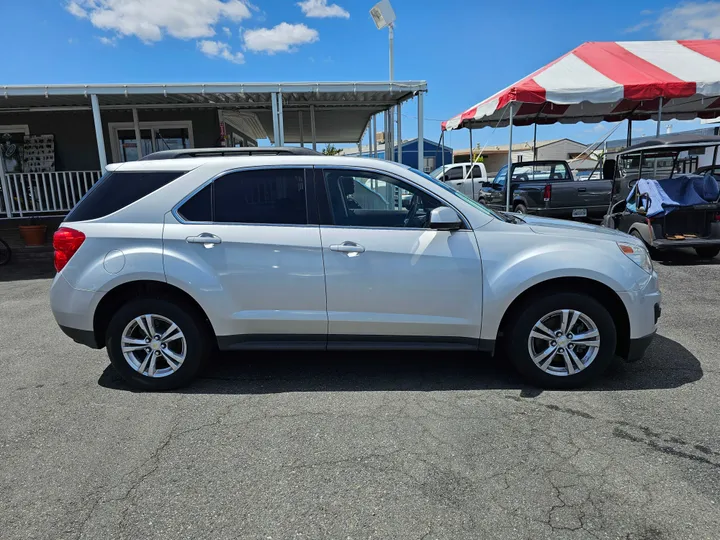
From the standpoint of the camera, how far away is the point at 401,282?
3.59m

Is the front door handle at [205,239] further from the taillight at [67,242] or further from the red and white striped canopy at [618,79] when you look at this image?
the red and white striped canopy at [618,79]

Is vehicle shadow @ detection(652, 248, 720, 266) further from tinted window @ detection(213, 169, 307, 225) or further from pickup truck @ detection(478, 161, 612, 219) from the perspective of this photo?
tinted window @ detection(213, 169, 307, 225)

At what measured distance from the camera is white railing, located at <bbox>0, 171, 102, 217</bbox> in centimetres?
1065

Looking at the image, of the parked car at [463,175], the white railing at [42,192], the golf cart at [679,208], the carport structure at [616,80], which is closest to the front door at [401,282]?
the golf cart at [679,208]

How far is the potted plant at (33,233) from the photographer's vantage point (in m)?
10.5

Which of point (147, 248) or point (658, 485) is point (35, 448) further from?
point (658, 485)

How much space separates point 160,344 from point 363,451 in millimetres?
1825

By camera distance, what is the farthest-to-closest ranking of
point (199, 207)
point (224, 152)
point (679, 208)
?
point (679, 208) < point (224, 152) < point (199, 207)

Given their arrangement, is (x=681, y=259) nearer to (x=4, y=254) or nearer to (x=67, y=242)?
(x=67, y=242)

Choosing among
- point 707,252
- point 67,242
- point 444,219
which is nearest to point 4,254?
point 67,242

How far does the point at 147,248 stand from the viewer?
11.9ft

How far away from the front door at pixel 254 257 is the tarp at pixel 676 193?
6691 mm

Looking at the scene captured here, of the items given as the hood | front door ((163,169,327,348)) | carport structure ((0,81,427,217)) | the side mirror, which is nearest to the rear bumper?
the hood

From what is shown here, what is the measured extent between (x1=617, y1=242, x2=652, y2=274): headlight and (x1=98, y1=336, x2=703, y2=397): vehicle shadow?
0.91 metres
